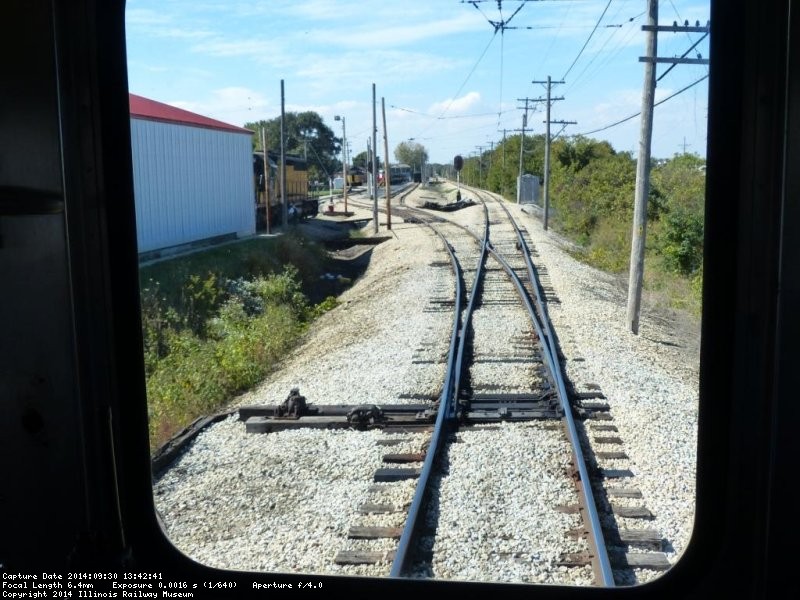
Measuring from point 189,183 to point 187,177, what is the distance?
0.76ft

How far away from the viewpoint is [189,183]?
772 inches

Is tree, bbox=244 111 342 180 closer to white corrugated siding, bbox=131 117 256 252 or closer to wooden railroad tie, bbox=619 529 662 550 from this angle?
white corrugated siding, bbox=131 117 256 252

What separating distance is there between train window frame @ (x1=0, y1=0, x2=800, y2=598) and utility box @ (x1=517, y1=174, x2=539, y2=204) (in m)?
39.6

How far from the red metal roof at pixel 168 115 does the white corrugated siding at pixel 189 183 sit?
13 cm

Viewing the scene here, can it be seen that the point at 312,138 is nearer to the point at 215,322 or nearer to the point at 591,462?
the point at 215,322

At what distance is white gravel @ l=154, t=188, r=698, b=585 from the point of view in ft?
13.6

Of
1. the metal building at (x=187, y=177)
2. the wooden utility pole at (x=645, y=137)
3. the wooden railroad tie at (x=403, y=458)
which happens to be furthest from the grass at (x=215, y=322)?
the wooden utility pole at (x=645, y=137)

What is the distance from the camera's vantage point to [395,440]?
6000mm

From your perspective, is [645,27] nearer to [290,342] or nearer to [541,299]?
[541,299]

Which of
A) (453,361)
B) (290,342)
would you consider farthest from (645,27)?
(290,342)

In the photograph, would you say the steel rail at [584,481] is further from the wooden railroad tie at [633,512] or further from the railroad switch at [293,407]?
the railroad switch at [293,407]

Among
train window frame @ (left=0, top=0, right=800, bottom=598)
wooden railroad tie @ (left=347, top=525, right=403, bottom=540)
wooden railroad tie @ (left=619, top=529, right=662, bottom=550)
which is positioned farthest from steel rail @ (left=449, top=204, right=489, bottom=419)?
train window frame @ (left=0, top=0, right=800, bottom=598)

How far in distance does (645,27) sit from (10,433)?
1057cm

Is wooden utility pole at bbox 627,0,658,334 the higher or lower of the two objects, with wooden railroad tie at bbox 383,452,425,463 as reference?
higher
